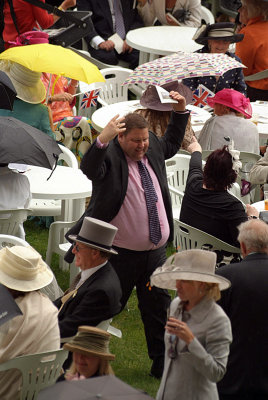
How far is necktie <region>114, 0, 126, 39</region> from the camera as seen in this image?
1332 centimetres

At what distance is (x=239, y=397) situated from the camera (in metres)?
5.53

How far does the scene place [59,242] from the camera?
8.06m

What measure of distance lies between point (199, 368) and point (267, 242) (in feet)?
3.98

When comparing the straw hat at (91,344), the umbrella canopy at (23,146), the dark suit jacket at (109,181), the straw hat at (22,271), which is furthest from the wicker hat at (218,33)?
the straw hat at (91,344)

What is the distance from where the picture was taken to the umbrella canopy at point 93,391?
3.94 m

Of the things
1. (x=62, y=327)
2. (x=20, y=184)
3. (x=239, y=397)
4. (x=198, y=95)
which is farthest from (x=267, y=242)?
(x=198, y=95)

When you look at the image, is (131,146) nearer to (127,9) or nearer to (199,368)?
(199,368)

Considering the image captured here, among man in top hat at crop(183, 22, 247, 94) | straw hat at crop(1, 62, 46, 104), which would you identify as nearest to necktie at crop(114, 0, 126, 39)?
man in top hat at crop(183, 22, 247, 94)

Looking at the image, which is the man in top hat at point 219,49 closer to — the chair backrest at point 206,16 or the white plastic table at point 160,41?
the white plastic table at point 160,41

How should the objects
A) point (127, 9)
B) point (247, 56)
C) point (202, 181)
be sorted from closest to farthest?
point (202, 181), point (247, 56), point (127, 9)

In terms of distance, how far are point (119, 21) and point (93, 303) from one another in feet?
27.5

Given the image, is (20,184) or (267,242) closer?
(267,242)

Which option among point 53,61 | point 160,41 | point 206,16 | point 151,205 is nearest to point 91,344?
point 151,205

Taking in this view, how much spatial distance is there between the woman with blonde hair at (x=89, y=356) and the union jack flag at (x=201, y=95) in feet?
19.9
